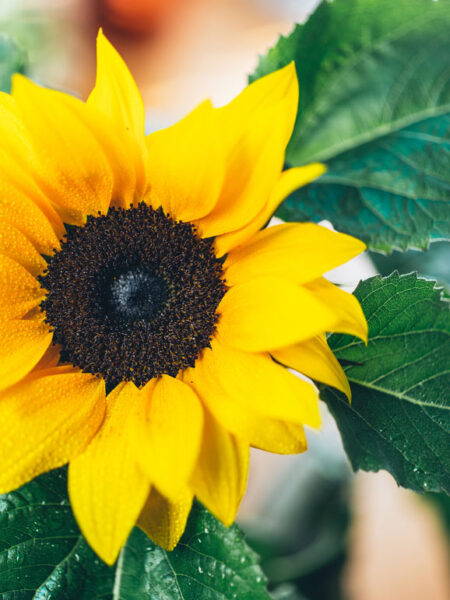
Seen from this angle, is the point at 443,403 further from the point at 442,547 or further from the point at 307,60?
the point at 442,547

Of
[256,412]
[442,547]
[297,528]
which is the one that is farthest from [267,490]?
[256,412]

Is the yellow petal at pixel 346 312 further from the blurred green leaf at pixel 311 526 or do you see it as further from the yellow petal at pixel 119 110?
the blurred green leaf at pixel 311 526

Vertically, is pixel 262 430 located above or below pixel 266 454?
below

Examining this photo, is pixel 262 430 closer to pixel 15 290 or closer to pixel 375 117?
pixel 15 290

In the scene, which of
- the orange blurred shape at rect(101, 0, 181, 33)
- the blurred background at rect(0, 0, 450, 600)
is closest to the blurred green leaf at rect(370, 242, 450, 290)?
the blurred background at rect(0, 0, 450, 600)

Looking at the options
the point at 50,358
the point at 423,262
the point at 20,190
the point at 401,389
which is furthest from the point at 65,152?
the point at 423,262

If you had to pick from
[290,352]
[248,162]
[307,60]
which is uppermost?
[307,60]
